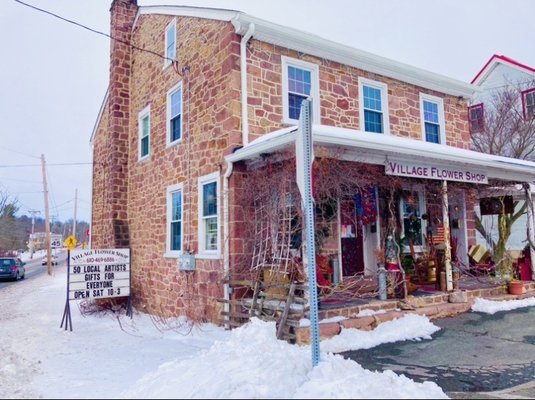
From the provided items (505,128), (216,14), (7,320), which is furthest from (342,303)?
(505,128)

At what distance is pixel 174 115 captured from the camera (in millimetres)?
11703

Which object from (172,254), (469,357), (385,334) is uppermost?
(172,254)

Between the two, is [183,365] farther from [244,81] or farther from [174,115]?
[174,115]

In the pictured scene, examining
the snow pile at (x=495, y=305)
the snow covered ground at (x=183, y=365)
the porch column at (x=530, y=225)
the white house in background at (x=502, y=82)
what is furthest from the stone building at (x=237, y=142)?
the white house in background at (x=502, y=82)

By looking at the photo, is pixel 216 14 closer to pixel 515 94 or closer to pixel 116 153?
pixel 116 153

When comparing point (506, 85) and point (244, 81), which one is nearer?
point (244, 81)

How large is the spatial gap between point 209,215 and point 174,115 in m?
3.51

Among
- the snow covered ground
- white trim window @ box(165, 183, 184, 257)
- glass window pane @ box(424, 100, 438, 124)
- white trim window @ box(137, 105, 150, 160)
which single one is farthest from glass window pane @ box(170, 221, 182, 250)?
glass window pane @ box(424, 100, 438, 124)

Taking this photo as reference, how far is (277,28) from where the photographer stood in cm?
952

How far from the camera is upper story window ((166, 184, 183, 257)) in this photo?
434 inches

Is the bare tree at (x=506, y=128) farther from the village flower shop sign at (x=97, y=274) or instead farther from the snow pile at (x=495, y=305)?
the village flower shop sign at (x=97, y=274)

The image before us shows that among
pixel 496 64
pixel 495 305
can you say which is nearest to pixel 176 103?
pixel 495 305

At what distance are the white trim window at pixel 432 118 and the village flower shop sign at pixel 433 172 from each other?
288 centimetres

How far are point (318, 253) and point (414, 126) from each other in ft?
17.7
